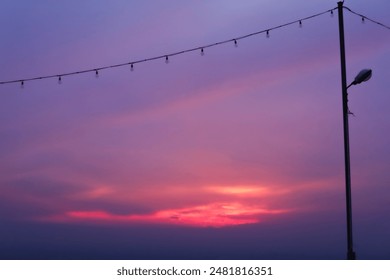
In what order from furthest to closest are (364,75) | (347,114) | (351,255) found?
1. (347,114)
2. (364,75)
3. (351,255)

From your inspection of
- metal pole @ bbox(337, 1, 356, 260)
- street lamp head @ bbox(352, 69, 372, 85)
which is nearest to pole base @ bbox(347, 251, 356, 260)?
metal pole @ bbox(337, 1, 356, 260)

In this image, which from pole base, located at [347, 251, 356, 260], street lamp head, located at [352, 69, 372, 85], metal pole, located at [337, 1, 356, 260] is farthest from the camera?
street lamp head, located at [352, 69, 372, 85]

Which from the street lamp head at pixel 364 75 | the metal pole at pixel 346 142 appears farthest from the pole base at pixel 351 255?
the street lamp head at pixel 364 75

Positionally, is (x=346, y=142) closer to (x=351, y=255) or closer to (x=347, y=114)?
(x=347, y=114)

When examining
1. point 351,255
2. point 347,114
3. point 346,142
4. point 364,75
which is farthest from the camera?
point 347,114

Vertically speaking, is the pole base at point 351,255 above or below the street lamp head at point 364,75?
below

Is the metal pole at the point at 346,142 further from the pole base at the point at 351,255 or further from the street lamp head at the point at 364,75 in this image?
the street lamp head at the point at 364,75

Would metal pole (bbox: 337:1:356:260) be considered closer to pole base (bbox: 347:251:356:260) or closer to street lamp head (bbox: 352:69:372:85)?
pole base (bbox: 347:251:356:260)

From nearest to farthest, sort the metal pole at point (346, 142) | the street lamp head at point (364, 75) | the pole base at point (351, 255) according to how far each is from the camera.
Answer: the pole base at point (351, 255) < the metal pole at point (346, 142) < the street lamp head at point (364, 75)

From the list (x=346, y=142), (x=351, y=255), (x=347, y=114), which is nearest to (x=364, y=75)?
(x=347, y=114)
